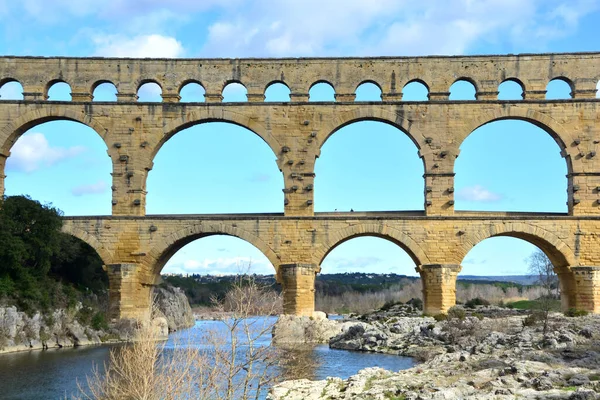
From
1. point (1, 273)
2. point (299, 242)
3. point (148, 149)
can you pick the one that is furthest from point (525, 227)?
point (1, 273)

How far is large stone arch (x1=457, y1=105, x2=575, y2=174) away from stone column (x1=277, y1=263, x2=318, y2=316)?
322 inches

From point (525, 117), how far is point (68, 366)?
20090 mm

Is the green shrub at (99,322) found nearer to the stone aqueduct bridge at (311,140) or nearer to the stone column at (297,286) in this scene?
the stone aqueduct bridge at (311,140)

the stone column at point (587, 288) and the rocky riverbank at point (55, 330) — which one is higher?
the stone column at point (587, 288)

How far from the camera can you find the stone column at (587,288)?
1174 inches

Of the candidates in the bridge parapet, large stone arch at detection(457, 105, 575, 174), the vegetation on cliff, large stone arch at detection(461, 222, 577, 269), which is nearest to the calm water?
the vegetation on cliff

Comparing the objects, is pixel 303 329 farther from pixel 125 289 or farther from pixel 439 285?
pixel 125 289

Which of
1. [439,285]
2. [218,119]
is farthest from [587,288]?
[218,119]

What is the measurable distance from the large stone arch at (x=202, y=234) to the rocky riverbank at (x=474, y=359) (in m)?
4.45

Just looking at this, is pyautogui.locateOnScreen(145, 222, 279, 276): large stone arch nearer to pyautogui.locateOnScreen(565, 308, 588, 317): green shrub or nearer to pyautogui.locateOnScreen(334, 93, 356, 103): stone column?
pyautogui.locateOnScreen(334, 93, 356, 103): stone column

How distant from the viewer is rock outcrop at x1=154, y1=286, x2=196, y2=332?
150 feet

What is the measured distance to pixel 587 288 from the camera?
29984 mm

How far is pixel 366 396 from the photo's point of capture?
643 inches

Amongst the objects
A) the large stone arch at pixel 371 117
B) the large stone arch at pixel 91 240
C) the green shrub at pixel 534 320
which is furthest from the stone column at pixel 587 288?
the large stone arch at pixel 91 240
